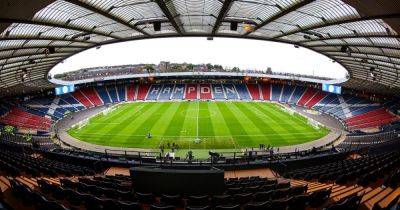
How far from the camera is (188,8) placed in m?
20.5

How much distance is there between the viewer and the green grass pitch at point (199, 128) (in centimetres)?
3706

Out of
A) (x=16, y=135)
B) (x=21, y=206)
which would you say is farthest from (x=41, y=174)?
(x=16, y=135)

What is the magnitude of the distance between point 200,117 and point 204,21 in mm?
28581

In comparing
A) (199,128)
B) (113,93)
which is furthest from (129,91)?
(199,128)

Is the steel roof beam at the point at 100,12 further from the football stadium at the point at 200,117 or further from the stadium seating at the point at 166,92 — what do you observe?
the stadium seating at the point at 166,92

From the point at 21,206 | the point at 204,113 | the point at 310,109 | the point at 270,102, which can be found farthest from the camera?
the point at 270,102

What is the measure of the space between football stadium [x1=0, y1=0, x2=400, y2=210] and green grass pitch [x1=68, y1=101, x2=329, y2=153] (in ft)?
1.03

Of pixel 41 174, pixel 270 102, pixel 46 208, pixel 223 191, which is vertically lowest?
pixel 270 102

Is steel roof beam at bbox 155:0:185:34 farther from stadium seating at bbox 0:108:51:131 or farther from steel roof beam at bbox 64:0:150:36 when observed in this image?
stadium seating at bbox 0:108:51:131

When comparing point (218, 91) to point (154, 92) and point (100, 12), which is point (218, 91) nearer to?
point (154, 92)

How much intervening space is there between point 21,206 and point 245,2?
599 inches

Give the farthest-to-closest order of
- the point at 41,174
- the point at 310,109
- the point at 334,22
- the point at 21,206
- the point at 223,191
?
the point at 310,109
the point at 334,22
the point at 41,174
the point at 223,191
the point at 21,206

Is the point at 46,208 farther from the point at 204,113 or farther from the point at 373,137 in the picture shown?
the point at 204,113

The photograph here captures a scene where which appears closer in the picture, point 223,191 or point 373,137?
point 223,191
